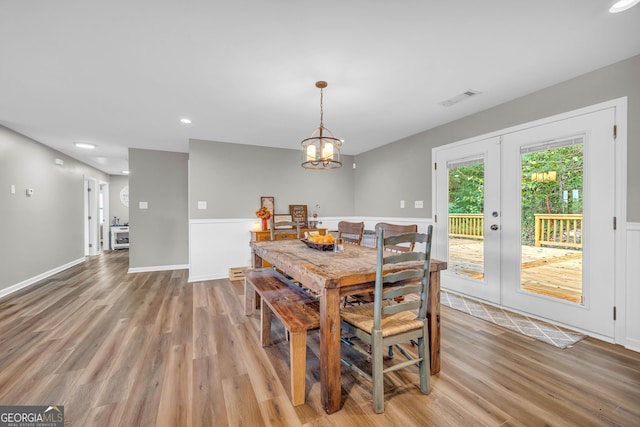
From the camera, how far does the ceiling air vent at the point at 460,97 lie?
2688 mm

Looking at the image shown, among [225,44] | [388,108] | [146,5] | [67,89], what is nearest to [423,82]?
[388,108]

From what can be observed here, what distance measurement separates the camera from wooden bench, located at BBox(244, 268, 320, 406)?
1527mm

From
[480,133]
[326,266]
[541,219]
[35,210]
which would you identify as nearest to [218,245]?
[35,210]

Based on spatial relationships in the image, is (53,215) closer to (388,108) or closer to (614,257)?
(388,108)

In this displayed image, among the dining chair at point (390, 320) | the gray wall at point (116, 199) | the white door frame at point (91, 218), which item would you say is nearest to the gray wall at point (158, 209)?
the white door frame at point (91, 218)

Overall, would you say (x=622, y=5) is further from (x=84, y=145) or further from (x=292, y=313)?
(x=84, y=145)

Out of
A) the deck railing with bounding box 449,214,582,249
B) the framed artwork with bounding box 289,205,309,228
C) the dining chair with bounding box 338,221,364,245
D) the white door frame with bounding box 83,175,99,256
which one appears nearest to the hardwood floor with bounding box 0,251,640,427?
the deck railing with bounding box 449,214,582,249

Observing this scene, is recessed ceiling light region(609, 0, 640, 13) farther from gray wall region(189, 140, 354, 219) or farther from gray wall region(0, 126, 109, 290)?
gray wall region(0, 126, 109, 290)

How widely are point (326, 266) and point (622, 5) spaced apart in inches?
93.4

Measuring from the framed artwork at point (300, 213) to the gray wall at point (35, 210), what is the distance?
4.05m

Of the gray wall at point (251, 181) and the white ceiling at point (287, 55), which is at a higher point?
the white ceiling at point (287, 55)

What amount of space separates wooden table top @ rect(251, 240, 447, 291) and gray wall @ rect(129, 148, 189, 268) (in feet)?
12.0

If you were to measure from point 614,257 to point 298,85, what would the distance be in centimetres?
315

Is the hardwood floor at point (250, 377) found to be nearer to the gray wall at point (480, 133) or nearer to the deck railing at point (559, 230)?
the deck railing at point (559, 230)
